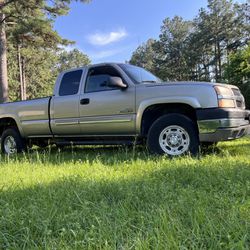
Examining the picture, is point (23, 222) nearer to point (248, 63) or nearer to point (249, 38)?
point (248, 63)

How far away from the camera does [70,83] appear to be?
771cm

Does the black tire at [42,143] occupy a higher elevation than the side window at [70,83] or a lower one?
lower

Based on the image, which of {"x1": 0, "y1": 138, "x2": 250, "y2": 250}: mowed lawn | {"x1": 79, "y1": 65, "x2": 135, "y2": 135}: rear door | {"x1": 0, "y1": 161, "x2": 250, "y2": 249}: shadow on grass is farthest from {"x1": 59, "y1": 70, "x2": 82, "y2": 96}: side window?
{"x1": 0, "y1": 161, "x2": 250, "y2": 249}: shadow on grass

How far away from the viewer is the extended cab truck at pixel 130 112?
19.4 feet

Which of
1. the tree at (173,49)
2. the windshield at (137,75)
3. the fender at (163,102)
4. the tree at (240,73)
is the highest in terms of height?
the tree at (173,49)

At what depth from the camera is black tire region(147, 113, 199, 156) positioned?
6.00 metres

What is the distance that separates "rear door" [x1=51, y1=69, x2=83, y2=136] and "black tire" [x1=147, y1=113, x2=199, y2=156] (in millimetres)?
1857

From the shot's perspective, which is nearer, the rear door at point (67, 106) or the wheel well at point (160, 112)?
the wheel well at point (160, 112)

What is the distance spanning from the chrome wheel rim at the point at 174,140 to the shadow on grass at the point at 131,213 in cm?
153

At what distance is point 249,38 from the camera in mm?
54750

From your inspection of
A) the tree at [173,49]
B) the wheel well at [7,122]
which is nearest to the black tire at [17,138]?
the wheel well at [7,122]

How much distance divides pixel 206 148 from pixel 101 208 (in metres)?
4.36

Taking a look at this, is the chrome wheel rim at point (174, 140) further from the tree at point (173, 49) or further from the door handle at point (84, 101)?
the tree at point (173, 49)

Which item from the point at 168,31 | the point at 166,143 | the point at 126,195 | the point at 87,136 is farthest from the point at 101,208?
the point at 168,31
